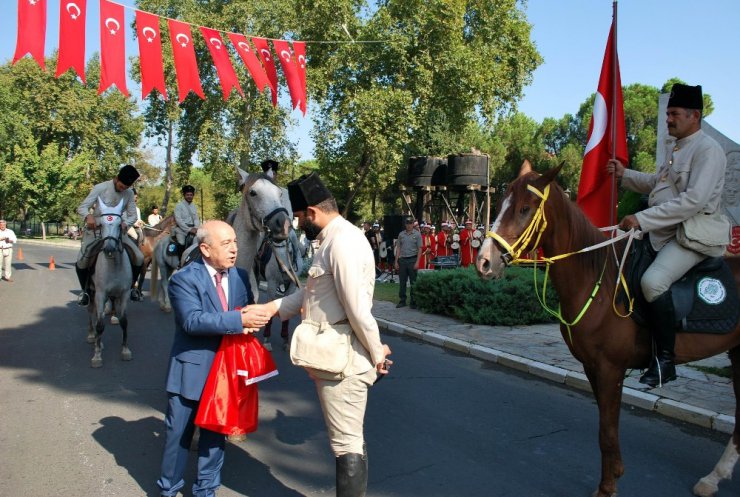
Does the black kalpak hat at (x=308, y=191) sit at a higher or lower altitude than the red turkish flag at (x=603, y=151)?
lower

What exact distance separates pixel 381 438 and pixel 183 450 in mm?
2111

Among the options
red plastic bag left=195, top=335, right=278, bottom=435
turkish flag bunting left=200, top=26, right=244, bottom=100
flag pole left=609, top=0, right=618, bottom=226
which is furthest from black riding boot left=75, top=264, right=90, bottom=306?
flag pole left=609, top=0, right=618, bottom=226

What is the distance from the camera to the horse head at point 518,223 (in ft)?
12.8

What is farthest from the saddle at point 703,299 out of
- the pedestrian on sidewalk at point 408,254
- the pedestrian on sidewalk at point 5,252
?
the pedestrian on sidewalk at point 5,252

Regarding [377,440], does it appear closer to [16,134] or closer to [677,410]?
[677,410]

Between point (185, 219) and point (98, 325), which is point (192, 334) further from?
point (185, 219)

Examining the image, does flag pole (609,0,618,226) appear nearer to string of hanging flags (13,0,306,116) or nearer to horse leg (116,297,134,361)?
horse leg (116,297,134,361)

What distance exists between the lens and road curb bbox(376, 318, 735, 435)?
5.82m

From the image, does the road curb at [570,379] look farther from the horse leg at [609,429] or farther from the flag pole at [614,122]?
the horse leg at [609,429]

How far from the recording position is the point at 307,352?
313 centimetres

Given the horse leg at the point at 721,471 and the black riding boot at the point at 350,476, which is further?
the horse leg at the point at 721,471

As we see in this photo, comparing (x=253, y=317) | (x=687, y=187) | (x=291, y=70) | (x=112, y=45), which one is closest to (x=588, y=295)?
(x=687, y=187)

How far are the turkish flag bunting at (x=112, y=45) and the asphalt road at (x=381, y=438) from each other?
187 inches

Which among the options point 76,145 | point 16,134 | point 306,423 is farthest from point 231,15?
point 76,145
